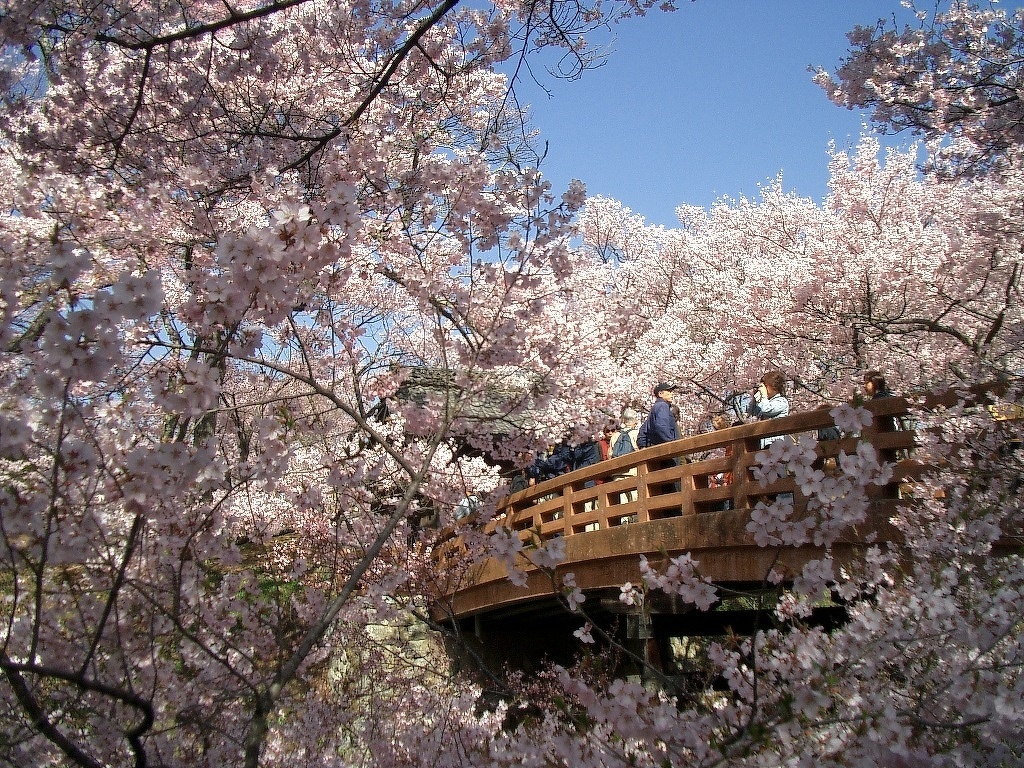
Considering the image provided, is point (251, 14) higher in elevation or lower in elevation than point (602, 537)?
higher

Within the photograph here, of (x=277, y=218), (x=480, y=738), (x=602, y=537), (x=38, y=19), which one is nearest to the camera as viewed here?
(x=277, y=218)

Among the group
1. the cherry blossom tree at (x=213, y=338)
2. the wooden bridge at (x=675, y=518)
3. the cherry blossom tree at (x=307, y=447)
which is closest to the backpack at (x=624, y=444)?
the wooden bridge at (x=675, y=518)

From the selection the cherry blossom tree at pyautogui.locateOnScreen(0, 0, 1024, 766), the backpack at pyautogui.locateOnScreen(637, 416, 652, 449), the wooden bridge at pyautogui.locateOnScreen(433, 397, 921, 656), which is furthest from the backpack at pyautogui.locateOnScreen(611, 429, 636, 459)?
the cherry blossom tree at pyautogui.locateOnScreen(0, 0, 1024, 766)

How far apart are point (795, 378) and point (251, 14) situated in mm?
9949

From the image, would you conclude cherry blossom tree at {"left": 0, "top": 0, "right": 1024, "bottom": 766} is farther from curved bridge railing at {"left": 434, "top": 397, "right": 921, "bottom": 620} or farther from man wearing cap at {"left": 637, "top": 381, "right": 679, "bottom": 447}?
man wearing cap at {"left": 637, "top": 381, "right": 679, "bottom": 447}

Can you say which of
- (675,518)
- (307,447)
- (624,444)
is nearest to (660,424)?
(624,444)

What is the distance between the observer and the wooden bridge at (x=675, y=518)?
200 inches

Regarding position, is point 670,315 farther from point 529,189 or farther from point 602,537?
point 529,189

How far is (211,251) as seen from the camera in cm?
494

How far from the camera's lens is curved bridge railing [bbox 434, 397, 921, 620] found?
5.06 m

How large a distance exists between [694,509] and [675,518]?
0.18 m

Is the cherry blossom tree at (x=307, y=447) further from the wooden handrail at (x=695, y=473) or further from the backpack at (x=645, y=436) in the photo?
the backpack at (x=645, y=436)

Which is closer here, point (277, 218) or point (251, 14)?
point (277, 218)

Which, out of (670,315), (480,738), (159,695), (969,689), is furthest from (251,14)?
(670,315)
